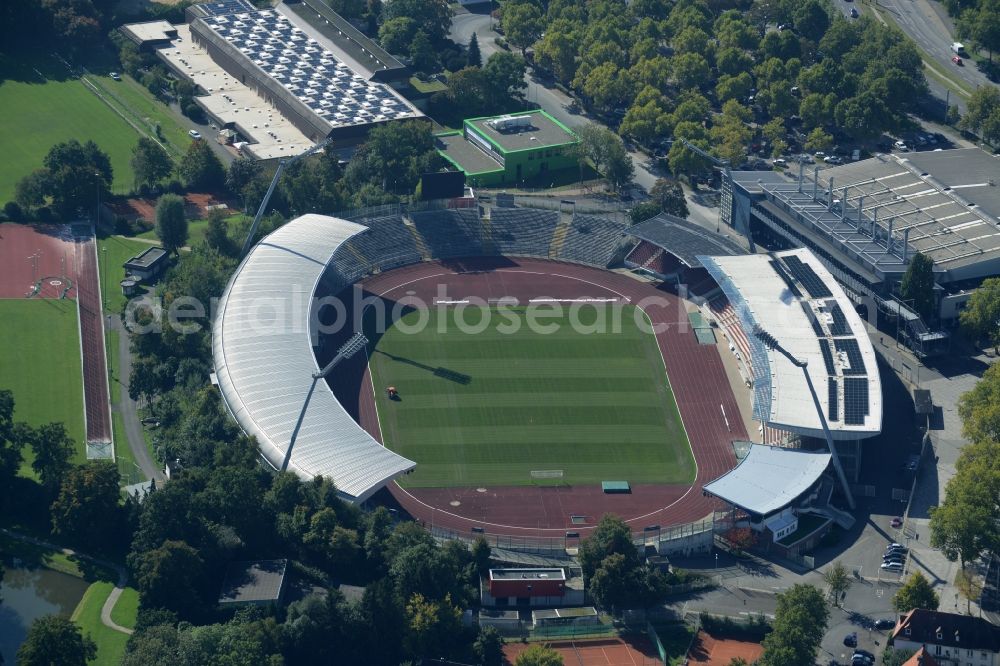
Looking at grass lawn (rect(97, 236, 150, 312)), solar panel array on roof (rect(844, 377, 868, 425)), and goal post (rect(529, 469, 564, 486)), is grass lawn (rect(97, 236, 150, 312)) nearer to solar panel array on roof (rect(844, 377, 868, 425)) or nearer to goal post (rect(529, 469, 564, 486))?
goal post (rect(529, 469, 564, 486))

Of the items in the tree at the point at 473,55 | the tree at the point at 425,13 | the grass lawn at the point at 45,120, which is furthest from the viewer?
the tree at the point at 425,13

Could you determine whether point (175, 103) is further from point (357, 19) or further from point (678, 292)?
point (678, 292)

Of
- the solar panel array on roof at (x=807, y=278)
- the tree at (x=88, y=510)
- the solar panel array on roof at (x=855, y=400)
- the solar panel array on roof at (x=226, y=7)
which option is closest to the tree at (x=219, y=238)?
the tree at (x=88, y=510)

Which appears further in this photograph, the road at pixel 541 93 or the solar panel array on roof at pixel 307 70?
the solar panel array on roof at pixel 307 70

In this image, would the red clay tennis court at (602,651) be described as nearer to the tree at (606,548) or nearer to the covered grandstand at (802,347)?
the tree at (606,548)

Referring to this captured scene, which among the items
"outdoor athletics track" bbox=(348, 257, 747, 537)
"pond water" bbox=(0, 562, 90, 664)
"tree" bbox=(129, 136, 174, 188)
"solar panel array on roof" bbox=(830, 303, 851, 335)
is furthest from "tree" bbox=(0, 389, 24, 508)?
"solar panel array on roof" bbox=(830, 303, 851, 335)
